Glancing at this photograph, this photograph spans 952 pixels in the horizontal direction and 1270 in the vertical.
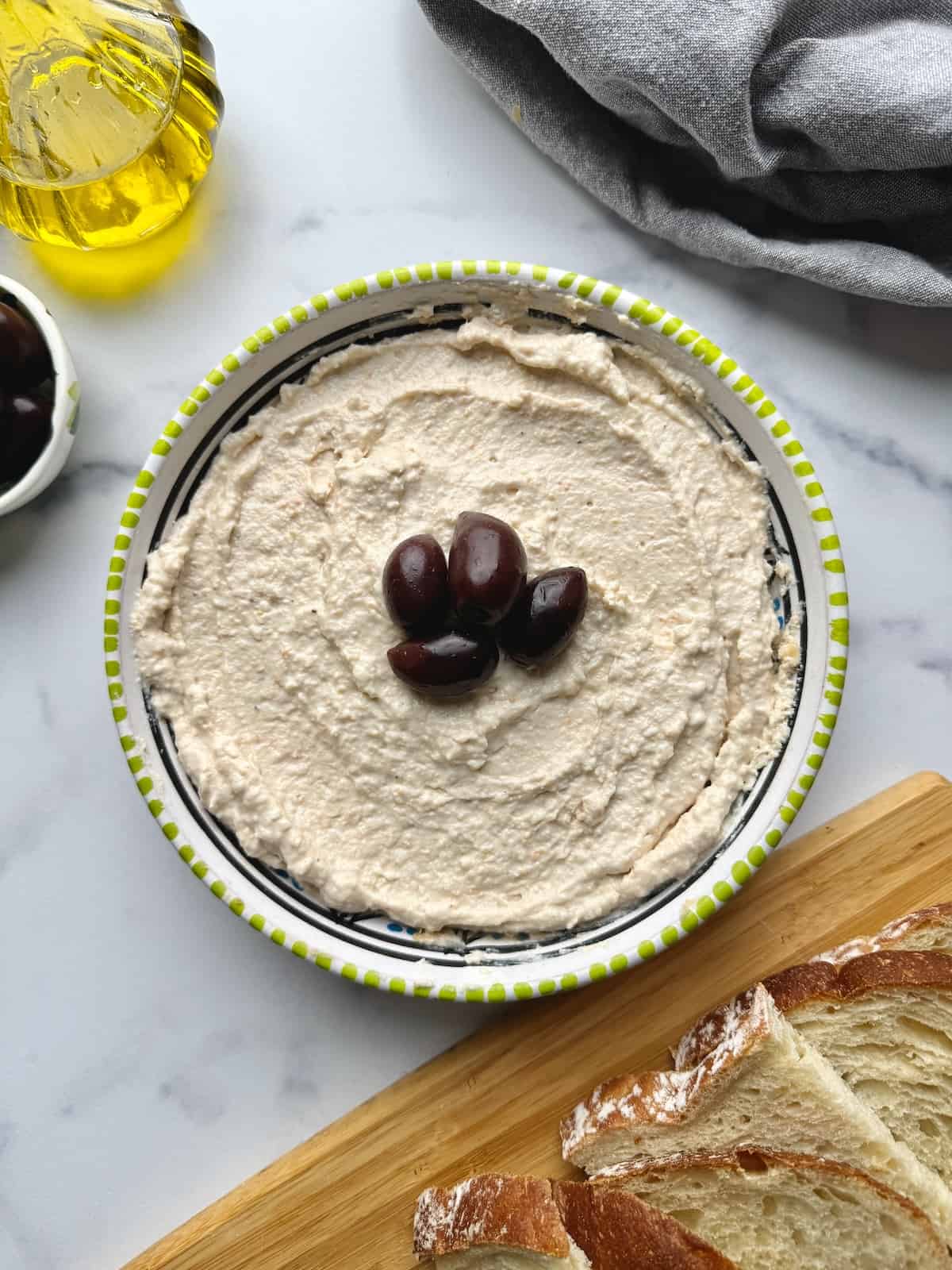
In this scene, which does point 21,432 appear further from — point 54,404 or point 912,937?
point 912,937

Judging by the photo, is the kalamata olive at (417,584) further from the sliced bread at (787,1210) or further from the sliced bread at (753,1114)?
the sliced bread at (787,1210)

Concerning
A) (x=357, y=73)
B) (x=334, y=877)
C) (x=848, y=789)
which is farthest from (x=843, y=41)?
(x=334, y=877)

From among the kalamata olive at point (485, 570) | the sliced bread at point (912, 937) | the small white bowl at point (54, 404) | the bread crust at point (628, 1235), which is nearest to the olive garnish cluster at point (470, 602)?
the kalamata olive at point (485, 570)

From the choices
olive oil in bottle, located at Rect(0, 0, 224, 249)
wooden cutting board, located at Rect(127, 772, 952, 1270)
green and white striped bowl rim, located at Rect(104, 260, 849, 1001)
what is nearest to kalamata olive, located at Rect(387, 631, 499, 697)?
green and white striped bowl rim, located at Rect(104, 260, 849, 1001)

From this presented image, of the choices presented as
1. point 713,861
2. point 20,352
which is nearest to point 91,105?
point 20,352

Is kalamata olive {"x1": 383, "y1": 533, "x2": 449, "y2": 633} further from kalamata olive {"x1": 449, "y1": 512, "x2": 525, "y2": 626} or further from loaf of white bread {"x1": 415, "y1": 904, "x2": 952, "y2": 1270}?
loaf of white bread {"x1": 415, "y1": 904, "x2": 952, "y2": 1270}

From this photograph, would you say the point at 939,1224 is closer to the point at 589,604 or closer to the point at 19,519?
the point at 589,604

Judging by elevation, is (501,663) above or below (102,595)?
above
